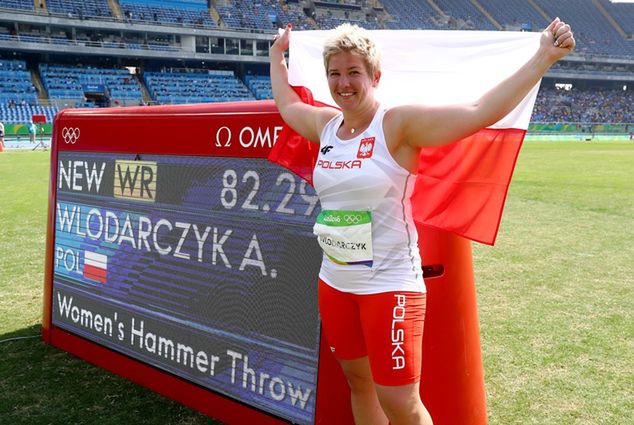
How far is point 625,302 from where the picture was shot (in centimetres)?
529

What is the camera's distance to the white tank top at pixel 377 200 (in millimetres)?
2133

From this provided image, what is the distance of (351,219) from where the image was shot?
2203mm

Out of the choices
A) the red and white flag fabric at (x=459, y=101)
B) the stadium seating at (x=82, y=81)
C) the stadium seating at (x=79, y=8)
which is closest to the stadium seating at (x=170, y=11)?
the stadium seating at (x=79, y=8)

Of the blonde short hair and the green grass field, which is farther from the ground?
the blonde short hair

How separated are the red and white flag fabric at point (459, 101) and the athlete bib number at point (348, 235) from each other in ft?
1.20

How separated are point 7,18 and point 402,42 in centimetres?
4480

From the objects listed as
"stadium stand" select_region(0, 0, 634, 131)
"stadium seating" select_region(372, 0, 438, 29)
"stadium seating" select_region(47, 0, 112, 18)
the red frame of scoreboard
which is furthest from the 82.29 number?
"stadium seating" select_region(372, 0, 438, 29)

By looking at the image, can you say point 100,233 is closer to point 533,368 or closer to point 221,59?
point 533,368

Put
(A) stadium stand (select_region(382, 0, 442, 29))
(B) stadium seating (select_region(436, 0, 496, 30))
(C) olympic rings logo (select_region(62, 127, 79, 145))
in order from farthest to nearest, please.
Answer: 1. (B) stadium seating (select_region(436, 0, 496, 30))
2. (A) stadium stand (select_region(382, 0, 442, 29))
3. (C) olympic rings logo (select_region(62, 127, 79, 145))

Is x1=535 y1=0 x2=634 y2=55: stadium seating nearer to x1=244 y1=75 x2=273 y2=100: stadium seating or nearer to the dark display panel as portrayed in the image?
x1=244 y1=75 x2=273 y2=100: stadium seating

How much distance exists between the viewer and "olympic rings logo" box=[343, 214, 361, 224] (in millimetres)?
2188

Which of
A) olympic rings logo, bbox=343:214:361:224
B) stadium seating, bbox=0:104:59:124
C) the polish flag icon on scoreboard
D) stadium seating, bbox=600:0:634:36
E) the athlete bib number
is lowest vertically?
stadium seating, bbox=0:104:59:124

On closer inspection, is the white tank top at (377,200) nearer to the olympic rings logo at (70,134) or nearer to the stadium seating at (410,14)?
the olympic rings logo at (70,134)

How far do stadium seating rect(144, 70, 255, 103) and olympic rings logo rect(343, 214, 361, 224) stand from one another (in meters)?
41.3
